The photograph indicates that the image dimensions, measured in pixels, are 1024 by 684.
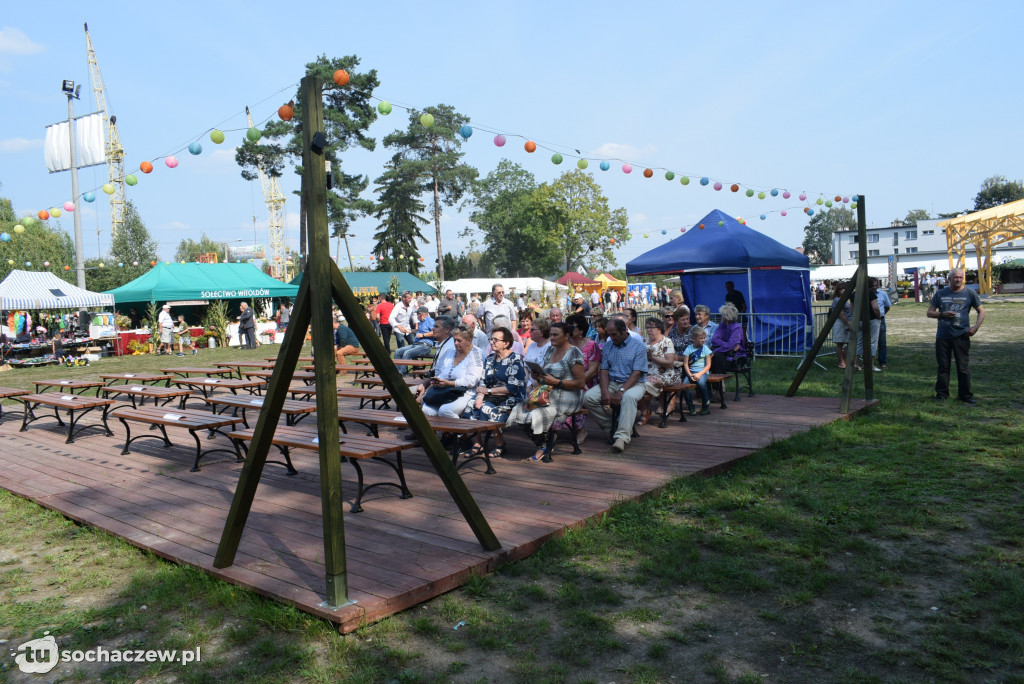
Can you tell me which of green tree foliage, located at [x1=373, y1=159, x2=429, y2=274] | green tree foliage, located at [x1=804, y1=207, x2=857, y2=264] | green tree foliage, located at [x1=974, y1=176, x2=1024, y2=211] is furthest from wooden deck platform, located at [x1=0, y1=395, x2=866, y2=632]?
green tree foliage, located at [x1=804, y1=207, x2=857, y2=264]

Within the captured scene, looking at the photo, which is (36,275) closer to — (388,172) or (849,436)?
→ (849,436)

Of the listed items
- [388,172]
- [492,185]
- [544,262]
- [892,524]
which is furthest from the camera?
[492,185]

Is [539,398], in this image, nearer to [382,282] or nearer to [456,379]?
[456,379]

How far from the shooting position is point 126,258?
196ft

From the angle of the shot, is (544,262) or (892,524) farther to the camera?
(544,262)

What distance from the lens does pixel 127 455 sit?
22.3 feet

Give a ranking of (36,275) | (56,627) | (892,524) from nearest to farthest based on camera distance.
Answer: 1. (56,627)
2. (892,524)
3. (36,275)

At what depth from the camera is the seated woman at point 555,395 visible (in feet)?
19.3

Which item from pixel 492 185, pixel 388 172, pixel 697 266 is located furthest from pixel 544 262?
pixel 697 266

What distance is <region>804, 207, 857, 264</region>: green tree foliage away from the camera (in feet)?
401

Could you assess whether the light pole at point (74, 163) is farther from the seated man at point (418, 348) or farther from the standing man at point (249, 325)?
the seated man at point (418, 348)

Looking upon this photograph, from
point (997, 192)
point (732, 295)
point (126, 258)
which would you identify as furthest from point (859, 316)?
point (997, 192)

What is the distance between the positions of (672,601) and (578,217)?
58809 mm

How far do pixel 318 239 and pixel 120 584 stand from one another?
2260mm
